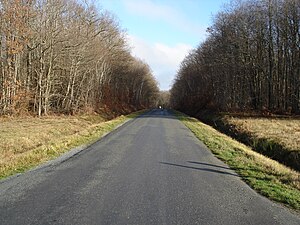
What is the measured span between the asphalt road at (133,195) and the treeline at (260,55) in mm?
29288

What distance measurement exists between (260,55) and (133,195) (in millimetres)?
36216

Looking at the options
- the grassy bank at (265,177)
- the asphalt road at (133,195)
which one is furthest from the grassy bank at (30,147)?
the grassy bank at (265,177)

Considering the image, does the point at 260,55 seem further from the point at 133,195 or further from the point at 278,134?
the point at 133,195

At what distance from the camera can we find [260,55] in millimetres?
39094

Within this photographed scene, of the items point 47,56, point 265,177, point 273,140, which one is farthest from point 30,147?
point 47,56

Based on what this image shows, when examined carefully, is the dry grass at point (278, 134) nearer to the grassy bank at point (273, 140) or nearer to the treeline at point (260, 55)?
the grassy bank at point (273, 140)

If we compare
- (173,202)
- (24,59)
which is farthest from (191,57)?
(173,202)

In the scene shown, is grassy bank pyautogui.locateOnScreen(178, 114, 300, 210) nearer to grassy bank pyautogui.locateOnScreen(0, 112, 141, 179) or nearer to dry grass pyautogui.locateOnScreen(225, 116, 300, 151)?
dry grass pyautogui.locateOnScreen(225, 116, 300, 151)

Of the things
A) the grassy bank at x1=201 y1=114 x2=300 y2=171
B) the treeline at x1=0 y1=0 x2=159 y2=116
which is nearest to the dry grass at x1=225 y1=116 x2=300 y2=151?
the grassy bank at x1=201 y1=114 x2=300 y2=171

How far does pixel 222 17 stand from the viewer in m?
43.7

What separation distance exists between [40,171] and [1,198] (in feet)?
8.39

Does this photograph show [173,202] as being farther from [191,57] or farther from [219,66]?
[191,57]

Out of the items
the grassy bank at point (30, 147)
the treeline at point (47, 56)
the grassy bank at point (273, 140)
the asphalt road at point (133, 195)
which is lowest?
the grassy bank at point (273, 140)

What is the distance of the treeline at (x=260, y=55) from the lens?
3609 centimetres
